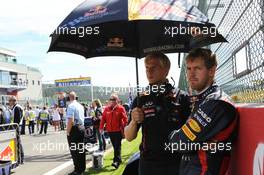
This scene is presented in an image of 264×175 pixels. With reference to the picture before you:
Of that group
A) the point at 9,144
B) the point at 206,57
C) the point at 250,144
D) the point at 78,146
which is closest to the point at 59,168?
the point at 9,144

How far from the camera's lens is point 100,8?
3.30 metres

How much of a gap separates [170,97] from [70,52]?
1553mm

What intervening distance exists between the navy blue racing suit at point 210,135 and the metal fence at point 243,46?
348mm

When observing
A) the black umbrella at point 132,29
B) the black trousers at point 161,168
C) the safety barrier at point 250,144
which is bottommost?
the black trousers at point 161,168

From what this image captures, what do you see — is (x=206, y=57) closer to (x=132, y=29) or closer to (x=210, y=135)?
(x=210, y=135)

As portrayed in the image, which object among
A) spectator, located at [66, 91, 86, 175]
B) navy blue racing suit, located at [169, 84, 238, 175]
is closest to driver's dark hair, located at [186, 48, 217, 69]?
navy blue racing suit, located at [169, 84, 238, 175]

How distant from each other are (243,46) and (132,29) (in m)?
1.47

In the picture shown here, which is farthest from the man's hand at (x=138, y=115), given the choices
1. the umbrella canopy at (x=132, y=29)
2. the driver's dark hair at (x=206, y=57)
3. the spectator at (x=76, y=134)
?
the spectator at (x=76, y=134)

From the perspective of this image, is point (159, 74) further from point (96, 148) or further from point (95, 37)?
point (96, 148)

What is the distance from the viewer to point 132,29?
4.13m

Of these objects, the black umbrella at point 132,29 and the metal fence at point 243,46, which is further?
the black umbrella at point 132,29

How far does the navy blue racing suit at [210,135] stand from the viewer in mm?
2248

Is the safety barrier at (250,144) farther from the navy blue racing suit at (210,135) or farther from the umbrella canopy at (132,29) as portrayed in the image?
the umbrella canopy at (132,29)

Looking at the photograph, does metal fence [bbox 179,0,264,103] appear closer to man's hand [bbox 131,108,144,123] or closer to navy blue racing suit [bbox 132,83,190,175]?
navy blue racing suit [bbox 132,83,190,175]
